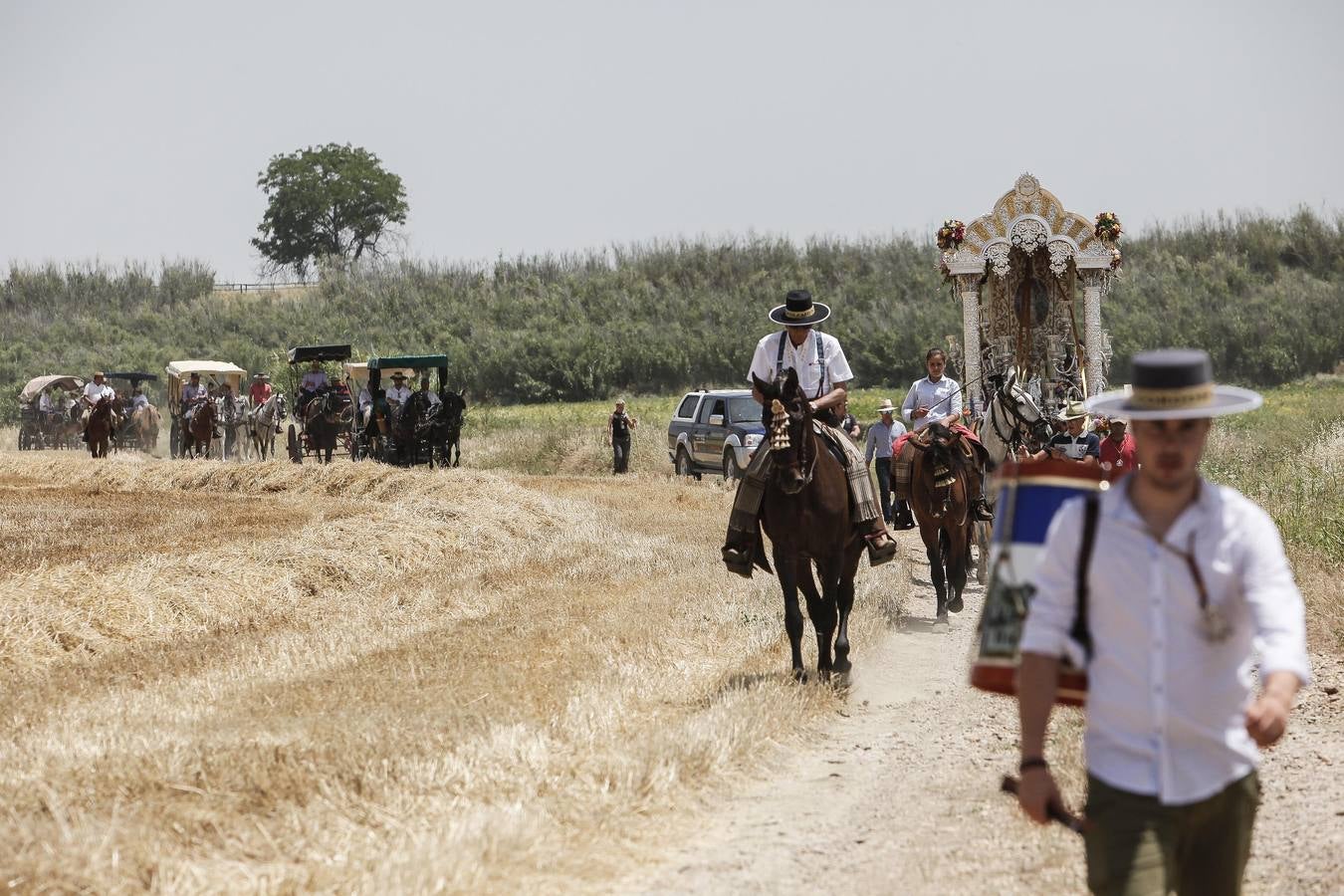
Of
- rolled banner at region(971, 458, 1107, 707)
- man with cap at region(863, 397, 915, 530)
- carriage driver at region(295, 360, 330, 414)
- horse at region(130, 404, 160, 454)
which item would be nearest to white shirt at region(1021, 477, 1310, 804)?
rolled banner at region(971, 458, 1107, 707)

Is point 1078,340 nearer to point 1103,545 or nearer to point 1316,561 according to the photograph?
point 1316,561

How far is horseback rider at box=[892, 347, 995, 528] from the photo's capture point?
560 inches

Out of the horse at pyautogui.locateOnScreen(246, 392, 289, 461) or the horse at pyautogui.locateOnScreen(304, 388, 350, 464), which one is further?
Result: the horse at pyautogui.locateOnScreen(246, 392, 289, 461)

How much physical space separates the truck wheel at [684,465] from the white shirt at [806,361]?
21844 millimetres

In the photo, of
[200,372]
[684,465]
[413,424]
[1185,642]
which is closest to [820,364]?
[1185,642]

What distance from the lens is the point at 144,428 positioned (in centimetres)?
4128

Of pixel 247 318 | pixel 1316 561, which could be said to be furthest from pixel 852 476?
pixel 247 318

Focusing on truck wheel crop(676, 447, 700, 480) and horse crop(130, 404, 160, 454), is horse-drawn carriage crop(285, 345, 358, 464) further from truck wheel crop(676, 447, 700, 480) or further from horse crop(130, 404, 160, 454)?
truck wheel crop(676, 447, 700, 480)

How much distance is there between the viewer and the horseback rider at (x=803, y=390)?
999cm

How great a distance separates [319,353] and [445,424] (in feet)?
20.2

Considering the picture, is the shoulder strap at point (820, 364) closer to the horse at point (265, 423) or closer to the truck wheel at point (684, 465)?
the truck wheel at point (684, 465)

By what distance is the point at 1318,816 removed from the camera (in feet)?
22.3

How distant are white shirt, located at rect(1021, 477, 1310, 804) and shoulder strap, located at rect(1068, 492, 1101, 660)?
20 mm

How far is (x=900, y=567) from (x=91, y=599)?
8.43 meters
